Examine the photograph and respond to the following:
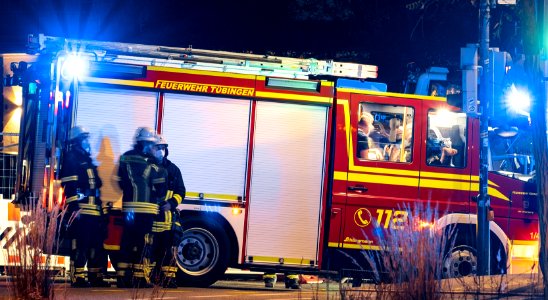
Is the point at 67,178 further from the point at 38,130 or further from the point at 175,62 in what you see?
the point at 175,62

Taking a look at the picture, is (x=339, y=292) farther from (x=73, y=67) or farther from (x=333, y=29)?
(x=333, y=29)

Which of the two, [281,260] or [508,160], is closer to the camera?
[281,260]

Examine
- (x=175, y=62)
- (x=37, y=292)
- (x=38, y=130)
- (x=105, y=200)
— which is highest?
(x=175, y=62)

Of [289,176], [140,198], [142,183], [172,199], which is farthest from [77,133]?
[289,176]

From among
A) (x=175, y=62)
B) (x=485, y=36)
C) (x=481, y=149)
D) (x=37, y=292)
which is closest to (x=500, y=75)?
(x=485, y=36)

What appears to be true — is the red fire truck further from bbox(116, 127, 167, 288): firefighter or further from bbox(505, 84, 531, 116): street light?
bbox(505, 84, 531, 116): street light

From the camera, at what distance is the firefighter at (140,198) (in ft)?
39.9

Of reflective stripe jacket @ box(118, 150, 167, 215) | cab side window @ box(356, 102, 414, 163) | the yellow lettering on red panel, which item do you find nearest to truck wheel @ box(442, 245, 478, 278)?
cab side window @ box(356, 102, 414, 163)

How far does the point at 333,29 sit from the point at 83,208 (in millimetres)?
11631

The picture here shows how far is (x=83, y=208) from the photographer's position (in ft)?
40.3

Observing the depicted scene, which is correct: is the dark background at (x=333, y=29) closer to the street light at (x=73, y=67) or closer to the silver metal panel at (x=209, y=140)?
the silver metal panel at (x=209, y=140)

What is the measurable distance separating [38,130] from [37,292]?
195 inches

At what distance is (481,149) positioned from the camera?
43.1 feet

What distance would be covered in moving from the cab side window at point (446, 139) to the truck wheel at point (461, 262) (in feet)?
3.57
